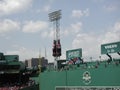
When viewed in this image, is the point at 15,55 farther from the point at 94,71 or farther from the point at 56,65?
the point at 94,71

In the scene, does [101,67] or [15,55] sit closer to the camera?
[101,67]

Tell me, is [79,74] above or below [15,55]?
below

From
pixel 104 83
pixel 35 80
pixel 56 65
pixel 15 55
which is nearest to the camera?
pixel 104 83

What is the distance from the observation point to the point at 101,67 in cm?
3859

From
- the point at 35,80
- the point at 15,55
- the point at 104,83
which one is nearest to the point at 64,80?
the point at 104,83

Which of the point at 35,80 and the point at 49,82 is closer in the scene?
the point at 49,82

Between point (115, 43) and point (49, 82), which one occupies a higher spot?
point (115, 43)

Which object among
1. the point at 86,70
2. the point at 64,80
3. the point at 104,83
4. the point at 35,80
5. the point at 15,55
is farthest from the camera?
the point at 15,55

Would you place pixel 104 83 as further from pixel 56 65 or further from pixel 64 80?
pixel 56 65

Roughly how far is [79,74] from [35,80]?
1706 cm

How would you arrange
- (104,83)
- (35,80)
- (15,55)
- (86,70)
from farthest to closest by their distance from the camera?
(15,55)
(35,80)
(86,70)
(104,83)

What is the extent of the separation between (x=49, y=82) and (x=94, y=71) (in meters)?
9.02

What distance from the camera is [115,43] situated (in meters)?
38.8

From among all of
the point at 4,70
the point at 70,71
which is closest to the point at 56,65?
the point at 70,71
